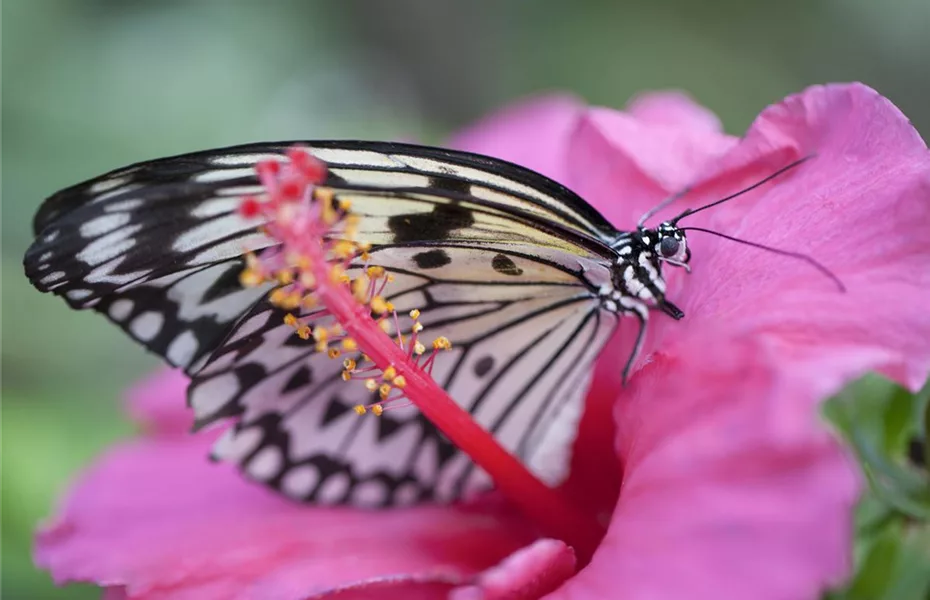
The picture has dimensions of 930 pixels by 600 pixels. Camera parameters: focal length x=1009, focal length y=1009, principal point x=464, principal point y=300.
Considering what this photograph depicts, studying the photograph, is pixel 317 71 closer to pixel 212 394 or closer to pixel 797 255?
pixel 212 394

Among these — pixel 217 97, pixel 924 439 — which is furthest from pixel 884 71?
pixel 924 439

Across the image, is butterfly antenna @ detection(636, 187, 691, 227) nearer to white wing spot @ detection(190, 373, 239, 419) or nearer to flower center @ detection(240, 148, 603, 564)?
flower center @ detection(240, 148, 603, 564)

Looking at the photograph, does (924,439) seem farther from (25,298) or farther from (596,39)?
(596,39)

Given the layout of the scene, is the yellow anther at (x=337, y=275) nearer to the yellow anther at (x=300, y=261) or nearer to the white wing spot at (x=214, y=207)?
the yellow anther at (x=300, y=261)

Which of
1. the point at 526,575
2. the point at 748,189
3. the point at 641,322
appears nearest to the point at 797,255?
the point at 748,189

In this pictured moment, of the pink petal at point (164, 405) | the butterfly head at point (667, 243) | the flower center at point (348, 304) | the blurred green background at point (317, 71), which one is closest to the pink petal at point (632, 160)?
the butterfly head at point (667, 243)
